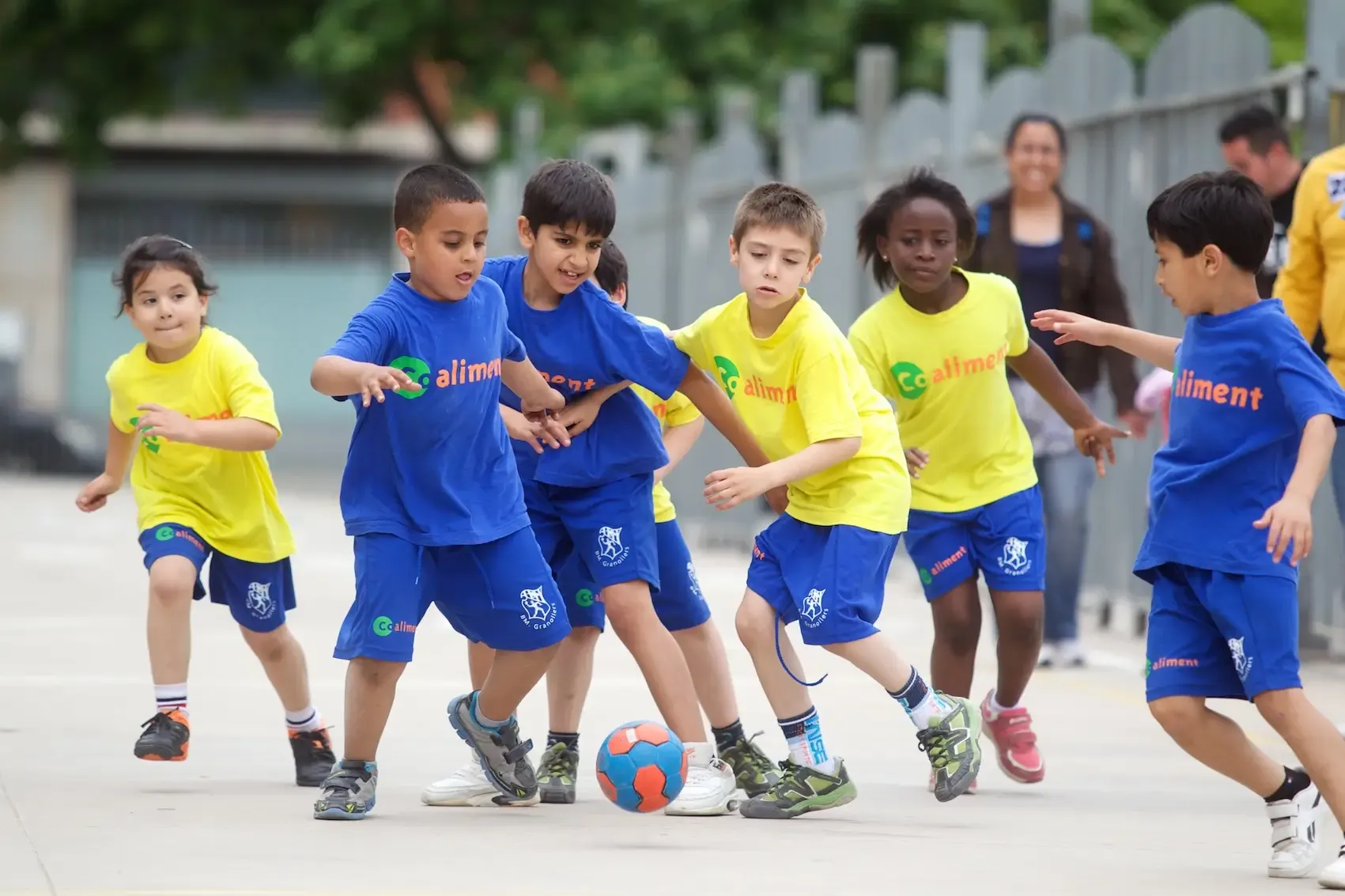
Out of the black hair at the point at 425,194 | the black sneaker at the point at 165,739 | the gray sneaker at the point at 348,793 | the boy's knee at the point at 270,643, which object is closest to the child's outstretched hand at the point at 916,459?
the black hair at the point at 425,194

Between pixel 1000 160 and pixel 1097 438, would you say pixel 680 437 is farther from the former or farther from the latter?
pixel 1000 160

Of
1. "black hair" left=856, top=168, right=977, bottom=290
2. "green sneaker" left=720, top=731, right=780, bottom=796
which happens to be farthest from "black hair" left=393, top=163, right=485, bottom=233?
"green sneaker" left=720, top=731, right=780, bottom=796

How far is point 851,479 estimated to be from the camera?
6031 mm

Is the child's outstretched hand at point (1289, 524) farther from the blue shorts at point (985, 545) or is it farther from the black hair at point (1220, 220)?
the blue shorts at point (985, 545)

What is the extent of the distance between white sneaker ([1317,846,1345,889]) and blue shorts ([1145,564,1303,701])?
0.40 m

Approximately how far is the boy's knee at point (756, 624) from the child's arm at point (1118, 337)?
106 centimetres

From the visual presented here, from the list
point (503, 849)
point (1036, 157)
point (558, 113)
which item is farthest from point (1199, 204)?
point (558, 113)

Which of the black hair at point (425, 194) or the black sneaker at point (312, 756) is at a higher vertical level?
the black hair at point (425, 194)

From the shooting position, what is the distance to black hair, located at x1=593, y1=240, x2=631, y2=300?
663cm

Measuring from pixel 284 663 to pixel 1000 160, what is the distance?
6.68 metres

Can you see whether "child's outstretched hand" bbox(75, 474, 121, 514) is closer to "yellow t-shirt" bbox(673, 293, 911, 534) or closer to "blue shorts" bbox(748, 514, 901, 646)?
"yellow t-shirt" bbox(673, 293, 911, 534)

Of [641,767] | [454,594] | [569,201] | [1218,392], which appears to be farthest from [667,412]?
[1218,392]

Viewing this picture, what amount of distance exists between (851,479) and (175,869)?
2055 mm

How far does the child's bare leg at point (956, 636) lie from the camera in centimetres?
672
